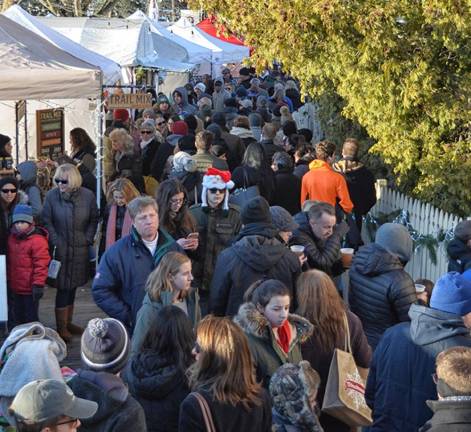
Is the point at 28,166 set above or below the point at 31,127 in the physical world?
above

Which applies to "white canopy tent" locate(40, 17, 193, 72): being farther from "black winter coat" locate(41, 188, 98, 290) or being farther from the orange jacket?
"black winter coat" locate(41, 188, 98, 290)

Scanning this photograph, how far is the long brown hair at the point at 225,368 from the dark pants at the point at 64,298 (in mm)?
5188

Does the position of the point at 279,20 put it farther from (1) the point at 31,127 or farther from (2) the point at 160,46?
(2) the point at 160,46

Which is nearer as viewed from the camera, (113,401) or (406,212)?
(113,401)

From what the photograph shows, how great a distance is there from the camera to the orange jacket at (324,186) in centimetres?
1098

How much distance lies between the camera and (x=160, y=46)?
2214 cm

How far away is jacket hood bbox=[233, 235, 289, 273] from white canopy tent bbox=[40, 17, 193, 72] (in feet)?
41.6

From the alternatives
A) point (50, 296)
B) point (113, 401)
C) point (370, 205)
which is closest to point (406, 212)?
point (370, 205)

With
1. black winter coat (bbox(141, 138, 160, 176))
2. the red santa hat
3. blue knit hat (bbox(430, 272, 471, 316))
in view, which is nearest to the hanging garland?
black winter coat (bbox(141, 138, 160, 176))

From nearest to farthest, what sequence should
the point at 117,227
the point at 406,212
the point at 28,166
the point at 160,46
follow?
the point at 117,227, the point at 28,166, the point at 406,212, the point at 160,46

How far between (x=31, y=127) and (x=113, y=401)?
13.5 meters

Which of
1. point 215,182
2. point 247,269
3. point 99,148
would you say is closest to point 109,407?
point 247,269

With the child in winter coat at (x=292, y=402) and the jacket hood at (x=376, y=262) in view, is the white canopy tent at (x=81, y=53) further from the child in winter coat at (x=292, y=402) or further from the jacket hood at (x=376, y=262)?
the child in winter coat at (x=292, y=402)

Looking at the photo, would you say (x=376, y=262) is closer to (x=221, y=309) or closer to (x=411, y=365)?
(x=221, y=309)
